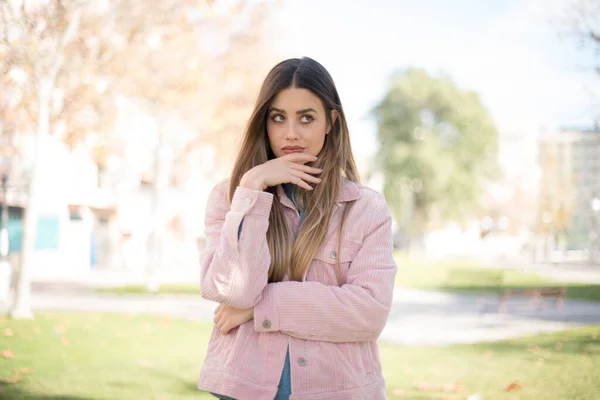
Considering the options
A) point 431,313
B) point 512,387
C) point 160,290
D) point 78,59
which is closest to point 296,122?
point 512,387

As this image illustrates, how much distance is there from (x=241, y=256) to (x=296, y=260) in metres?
0.22

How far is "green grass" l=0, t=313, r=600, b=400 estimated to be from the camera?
6.76 metres

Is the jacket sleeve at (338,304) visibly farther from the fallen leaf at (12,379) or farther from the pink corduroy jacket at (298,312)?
the fallen leaf at (12,379)

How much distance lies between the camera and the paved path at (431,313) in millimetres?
13172

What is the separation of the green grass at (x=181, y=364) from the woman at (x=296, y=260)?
14.5 ft

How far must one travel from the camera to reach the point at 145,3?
524 inches

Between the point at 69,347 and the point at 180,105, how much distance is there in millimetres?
12132

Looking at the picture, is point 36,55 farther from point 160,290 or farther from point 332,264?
point 160,290

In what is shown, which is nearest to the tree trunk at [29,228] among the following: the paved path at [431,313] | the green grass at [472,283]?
the paved path at [431,313]

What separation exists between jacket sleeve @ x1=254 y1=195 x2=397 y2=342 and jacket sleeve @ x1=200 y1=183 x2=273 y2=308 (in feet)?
0.26

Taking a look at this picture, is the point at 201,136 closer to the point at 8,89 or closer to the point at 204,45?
the point at 204,45

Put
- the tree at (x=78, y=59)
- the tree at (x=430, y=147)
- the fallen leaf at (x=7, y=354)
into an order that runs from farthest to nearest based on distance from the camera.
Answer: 1. the tree at (x=430, y=147)
2. the tree at (x=78, y=59)
3. the fallen leaf at (x=7, y=354)

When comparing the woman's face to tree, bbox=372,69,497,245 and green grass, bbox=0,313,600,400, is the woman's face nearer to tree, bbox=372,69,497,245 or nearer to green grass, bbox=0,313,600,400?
green grass, bbox=0,313,600,400

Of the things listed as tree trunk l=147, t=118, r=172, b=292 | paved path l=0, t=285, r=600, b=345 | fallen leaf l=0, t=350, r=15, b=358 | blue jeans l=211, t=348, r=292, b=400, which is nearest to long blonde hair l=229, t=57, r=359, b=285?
blue jeans l=211, t=348, r=292, b=400
